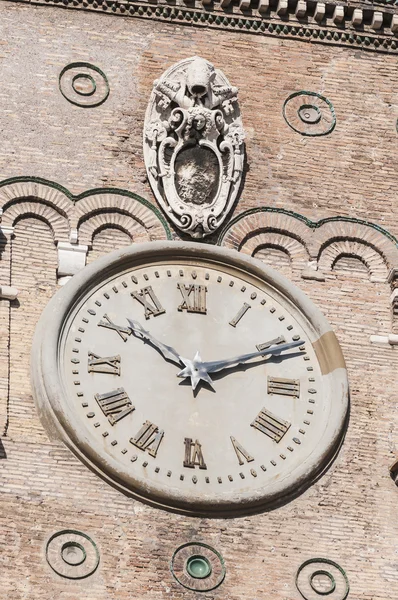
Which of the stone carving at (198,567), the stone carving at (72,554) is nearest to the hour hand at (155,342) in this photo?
the stone carving at (198,567)

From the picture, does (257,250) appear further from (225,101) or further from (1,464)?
(1,464)

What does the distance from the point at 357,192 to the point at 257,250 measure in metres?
1.36

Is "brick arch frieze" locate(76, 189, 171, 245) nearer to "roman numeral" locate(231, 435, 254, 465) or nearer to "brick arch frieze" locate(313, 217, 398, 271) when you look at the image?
"brick arch frieze" locate(313, 217, 398, 271)

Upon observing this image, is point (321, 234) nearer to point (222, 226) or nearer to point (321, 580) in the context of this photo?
point (222, 226)

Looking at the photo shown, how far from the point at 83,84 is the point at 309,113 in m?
2.48

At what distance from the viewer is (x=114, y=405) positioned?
19672mm

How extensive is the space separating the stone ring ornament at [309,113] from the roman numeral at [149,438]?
4159 mm

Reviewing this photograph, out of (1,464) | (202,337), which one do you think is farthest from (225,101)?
(1,464)

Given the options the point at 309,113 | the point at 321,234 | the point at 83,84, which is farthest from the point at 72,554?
the point at 309,113

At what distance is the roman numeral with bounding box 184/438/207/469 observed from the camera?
1948cm

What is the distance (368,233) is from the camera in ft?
70.6

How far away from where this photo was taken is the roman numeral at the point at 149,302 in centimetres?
2038

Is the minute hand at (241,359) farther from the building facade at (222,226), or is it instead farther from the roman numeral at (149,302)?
the roman numeral at (149,302)

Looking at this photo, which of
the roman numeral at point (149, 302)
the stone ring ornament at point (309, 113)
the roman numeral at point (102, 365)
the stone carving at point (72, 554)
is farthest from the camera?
the stone ring ornament at point (309, 113)
